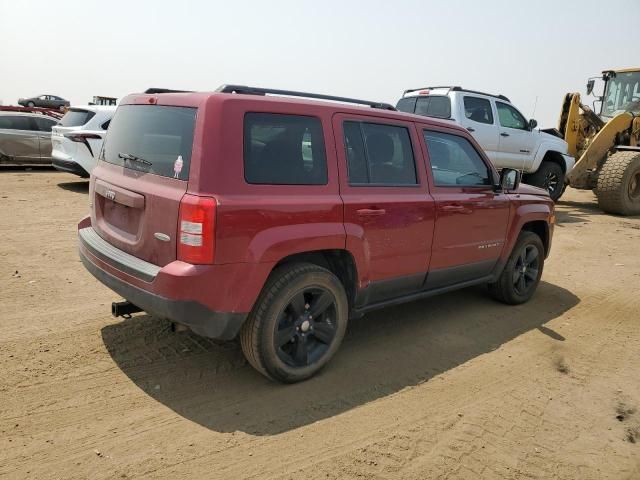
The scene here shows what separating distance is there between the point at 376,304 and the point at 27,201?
7.64 metres

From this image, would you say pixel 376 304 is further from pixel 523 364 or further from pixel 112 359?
pixel 112 359

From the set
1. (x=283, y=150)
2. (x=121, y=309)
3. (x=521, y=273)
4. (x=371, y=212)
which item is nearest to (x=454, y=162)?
(x=371, y=212)

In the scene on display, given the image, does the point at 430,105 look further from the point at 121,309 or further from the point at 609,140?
the point at 121,309

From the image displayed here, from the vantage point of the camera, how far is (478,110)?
9.83 m

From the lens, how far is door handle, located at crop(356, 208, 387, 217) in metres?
3.60

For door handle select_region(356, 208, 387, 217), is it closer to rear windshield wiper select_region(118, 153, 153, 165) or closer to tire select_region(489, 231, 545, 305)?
rear windshield wiper select_region(118, 153, 153, 165)

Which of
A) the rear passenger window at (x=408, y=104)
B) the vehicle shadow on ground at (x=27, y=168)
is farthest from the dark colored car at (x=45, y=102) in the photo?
the rear passenger window at (x=408, y=104)

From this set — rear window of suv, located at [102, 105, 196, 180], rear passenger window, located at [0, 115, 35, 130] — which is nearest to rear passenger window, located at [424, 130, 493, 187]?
rear window of suv, located at [102, 105, 196, 180]

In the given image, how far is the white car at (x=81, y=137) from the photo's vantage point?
9.91 m

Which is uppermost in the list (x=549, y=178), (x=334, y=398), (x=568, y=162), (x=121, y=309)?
(x=568, y=162)

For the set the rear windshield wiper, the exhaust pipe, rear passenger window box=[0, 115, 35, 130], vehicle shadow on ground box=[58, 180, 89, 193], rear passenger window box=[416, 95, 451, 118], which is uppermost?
rear passenger window box=[416, 95, 451, 118]

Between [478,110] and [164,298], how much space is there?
8.40 metres

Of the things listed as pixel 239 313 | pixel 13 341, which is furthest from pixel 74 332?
pixel 239 313

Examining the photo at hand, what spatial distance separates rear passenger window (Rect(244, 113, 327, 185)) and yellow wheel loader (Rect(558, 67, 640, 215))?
1033 cm
